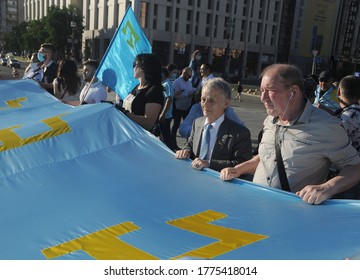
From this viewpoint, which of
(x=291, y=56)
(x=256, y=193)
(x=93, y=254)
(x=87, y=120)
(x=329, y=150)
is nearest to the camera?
(x=93, y=254)

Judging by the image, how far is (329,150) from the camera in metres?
2.26

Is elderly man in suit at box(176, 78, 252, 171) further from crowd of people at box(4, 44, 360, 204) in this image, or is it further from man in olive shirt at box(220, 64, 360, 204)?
man in olive shirt at box(220, 64, 360, 204)

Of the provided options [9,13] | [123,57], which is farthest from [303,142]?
[9,13]

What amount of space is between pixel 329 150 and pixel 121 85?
3.15 m

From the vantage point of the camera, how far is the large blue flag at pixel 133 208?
1872 mm

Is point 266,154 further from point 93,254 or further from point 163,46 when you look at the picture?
point 163,46

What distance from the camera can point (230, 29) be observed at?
62.8 metres

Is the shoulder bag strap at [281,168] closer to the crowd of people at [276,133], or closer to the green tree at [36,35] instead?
the crowd of people at [276,133]

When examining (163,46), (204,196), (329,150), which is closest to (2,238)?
(204,196)

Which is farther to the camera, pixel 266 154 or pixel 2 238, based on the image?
pixel 266 154

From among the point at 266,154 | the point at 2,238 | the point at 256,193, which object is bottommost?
the point at 2,238

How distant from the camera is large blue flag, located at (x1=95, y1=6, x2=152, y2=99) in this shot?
4.78 metres

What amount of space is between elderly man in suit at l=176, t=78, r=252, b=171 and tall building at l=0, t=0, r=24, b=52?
143m

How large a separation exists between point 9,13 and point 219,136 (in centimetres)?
15090
